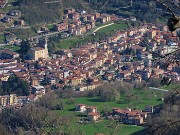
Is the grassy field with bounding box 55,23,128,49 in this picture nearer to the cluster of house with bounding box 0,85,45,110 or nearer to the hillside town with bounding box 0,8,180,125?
the hillside town with bounding box 0,8,180,125

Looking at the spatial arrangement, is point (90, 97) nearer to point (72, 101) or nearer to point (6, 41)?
point (72, 101)

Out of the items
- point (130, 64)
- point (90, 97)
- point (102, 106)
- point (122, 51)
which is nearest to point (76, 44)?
point (122, 51)

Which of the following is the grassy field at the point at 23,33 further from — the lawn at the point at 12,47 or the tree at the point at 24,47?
the tree at the point at 24,47

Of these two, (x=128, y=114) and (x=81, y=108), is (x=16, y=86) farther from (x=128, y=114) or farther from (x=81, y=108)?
(x=128, y=114)

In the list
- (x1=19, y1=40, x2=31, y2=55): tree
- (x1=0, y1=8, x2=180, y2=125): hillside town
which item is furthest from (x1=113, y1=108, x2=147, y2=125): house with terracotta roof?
(x1=19, y1=40, x2=31, y2=55): tree

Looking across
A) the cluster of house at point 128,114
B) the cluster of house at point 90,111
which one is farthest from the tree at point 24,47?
the cluster of house at point 128,114

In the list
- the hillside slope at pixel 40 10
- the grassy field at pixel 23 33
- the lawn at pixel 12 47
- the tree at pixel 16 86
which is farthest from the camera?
the hillside slope at pixel 40 10

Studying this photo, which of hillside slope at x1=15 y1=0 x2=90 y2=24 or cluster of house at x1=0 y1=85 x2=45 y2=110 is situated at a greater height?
hillside slope at x1=15 y1=0 x2=90 y2=24
